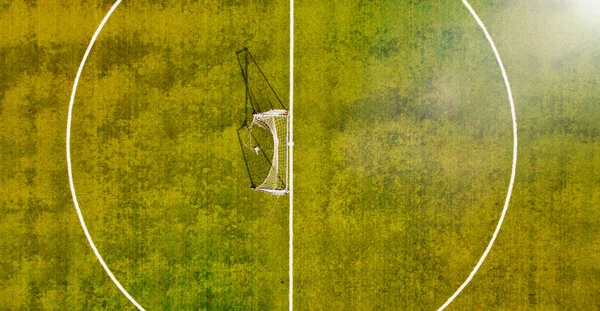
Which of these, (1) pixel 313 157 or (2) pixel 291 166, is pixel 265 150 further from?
(1) pixel 313 157

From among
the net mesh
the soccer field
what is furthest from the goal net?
the soccer field

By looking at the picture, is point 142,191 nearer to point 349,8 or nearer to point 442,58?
point 349,8

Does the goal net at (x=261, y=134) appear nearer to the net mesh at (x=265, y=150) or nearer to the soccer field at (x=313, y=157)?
the net mesh at (x=265, y=150)

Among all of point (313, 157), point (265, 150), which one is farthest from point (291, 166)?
point (265, 150)

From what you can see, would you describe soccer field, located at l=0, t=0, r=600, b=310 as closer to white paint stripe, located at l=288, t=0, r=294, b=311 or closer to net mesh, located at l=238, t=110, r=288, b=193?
white paint stripe, located at l=288, t=0, r=294, b=311

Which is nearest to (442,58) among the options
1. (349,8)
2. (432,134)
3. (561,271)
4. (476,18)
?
(476,18)
